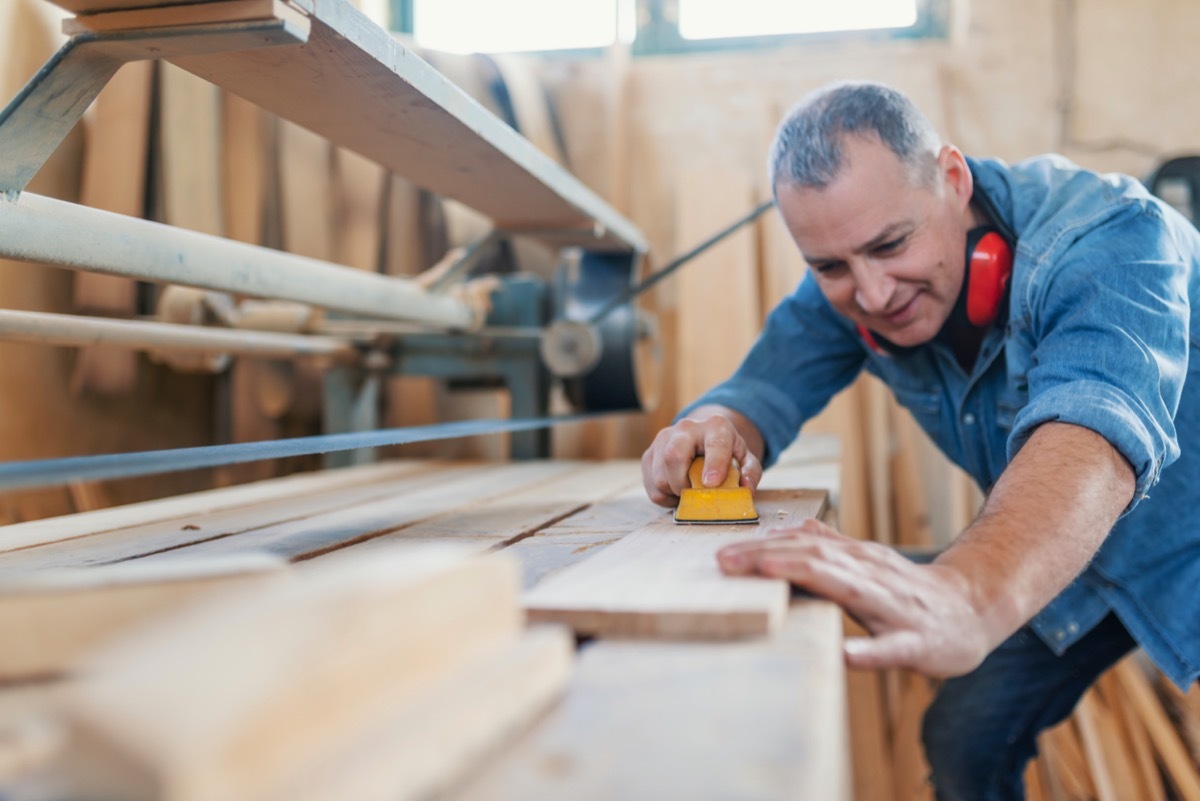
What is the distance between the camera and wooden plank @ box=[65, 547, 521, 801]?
390 mm

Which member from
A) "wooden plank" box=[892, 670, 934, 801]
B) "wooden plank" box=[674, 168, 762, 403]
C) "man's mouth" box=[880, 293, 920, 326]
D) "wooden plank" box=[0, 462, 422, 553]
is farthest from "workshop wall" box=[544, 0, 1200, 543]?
"man's mouth" box=[880, 293, 920, 326]

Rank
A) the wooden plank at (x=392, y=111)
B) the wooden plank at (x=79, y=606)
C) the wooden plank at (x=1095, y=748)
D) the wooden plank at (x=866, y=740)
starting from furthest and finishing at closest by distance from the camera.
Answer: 1. the wooden plank at (x=866, y=740)
2. the wooden plank at (x=1095, y=748)
3. the wooden plank at (x=392, y=111)
4. the wooden plank at (x=79, y=606)

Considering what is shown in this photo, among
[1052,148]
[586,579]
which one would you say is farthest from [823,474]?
[1052,148]

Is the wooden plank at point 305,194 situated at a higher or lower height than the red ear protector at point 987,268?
higher

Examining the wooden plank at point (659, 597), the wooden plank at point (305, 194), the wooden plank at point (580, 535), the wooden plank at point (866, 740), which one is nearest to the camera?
the wooden plank at point (659, 597)

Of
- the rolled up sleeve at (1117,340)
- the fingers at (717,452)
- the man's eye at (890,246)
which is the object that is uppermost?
the man's eye at (890,246)

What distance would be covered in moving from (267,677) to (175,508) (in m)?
1.48

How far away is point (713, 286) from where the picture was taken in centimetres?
357

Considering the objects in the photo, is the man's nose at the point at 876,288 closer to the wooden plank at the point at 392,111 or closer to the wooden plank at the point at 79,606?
the wooden plank at the point at 392,111

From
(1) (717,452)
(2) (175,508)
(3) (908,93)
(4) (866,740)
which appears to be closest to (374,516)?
(2) (175,508)

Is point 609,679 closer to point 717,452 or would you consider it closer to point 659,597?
point 659,597

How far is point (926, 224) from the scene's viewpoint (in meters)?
1.69

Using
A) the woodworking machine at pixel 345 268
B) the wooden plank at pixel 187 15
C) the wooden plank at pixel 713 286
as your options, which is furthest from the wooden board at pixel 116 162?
the wooden plank at pixel 187 15

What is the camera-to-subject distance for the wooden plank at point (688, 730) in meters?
0.49
